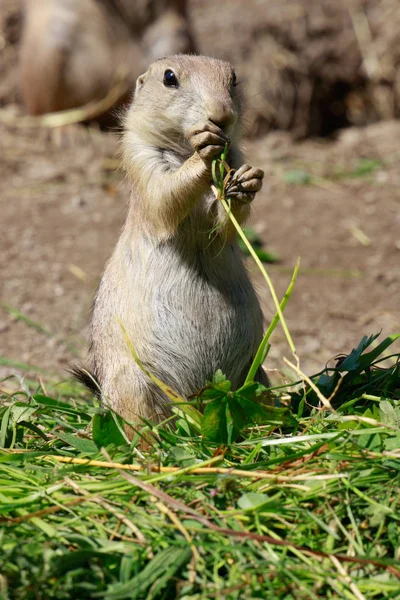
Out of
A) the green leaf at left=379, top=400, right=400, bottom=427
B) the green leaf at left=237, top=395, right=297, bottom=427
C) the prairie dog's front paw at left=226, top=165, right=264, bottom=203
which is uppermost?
the prairie dog's front paw at left=226, top=165, right=264, bottom=203

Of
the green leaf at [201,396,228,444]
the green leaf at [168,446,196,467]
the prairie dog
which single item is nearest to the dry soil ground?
the prairie dog

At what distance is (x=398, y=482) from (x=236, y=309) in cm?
154

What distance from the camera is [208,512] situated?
3295 mm

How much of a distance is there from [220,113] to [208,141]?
0.54 feet

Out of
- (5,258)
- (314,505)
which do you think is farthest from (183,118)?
(5,258)

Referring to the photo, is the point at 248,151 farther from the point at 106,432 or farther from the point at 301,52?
the point at 301,52

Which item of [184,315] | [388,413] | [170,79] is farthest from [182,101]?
[388,413]

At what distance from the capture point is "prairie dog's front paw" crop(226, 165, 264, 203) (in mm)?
4145

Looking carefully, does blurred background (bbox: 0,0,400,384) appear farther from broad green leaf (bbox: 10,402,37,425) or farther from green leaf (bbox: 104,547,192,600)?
green leaf (bbox: 104,547,192,600)

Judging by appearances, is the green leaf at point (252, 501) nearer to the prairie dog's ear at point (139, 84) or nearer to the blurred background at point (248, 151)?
the prairie dog's ear at point (139, 84)

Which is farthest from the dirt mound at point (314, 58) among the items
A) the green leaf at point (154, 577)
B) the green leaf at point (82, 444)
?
the green leaf at point (154, 577)

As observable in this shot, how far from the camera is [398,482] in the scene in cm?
333

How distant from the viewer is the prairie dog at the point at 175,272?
439 cm

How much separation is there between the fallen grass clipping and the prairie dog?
1.18ft
